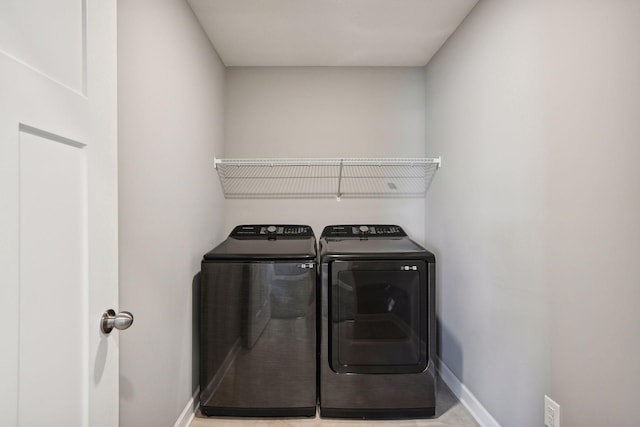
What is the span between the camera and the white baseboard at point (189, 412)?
5.38ft

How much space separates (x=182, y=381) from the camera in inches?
65.7

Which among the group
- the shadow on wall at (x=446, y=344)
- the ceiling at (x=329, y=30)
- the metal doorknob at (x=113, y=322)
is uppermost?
the ceiling at (x=329, y=30)

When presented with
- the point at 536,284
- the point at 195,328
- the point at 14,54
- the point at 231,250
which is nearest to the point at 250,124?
the point at 231,250

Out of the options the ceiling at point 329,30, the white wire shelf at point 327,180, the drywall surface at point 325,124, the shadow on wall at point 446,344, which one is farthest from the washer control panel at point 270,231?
the ceiling at point 329,30

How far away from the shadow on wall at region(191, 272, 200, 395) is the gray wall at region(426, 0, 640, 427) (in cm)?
164

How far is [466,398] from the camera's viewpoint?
1.89 m

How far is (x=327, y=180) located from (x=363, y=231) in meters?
0.53

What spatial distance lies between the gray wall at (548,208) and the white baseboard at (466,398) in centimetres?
5

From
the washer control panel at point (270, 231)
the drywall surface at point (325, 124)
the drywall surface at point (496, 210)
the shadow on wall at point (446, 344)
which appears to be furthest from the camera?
the drywall surface at point (325, 124)

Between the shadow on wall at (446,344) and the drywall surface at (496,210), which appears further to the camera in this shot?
the shadow on wall at (446,344)

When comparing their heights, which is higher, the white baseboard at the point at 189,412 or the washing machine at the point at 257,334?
the washing machine at the point at 257,334

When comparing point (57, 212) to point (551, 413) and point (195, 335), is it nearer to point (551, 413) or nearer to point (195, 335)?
point (195, 335)

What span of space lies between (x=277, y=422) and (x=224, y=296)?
0.79 meters

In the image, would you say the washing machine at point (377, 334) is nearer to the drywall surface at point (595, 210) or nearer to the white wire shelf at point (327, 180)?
the drywall surface at point (595, 210)
